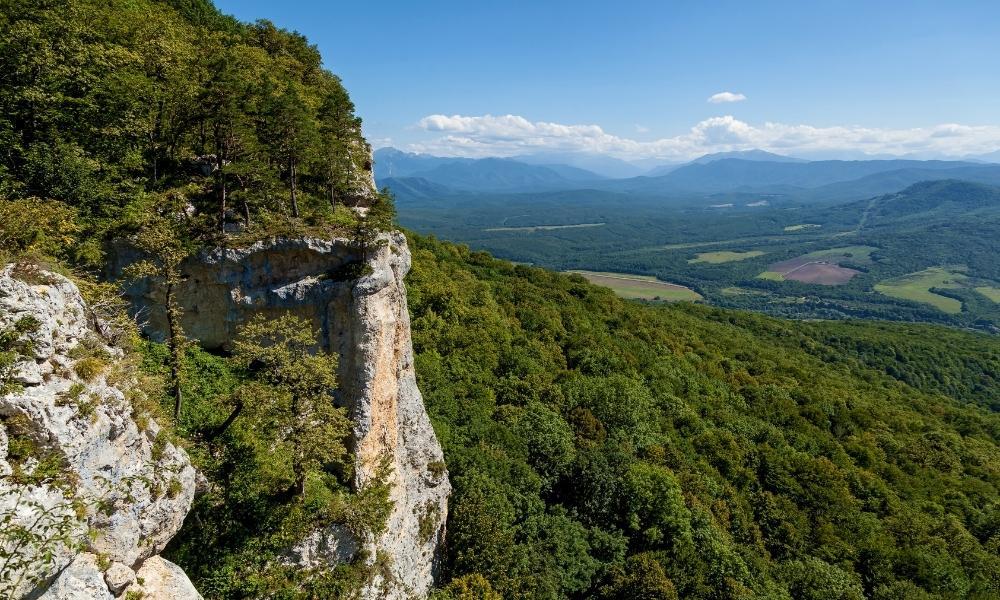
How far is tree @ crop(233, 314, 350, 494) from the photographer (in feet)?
55.7

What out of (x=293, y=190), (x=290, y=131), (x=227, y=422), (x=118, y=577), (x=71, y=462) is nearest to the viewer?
(x=71, y=462)

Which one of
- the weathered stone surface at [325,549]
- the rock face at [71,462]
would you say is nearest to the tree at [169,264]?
the rock face at [71,462]

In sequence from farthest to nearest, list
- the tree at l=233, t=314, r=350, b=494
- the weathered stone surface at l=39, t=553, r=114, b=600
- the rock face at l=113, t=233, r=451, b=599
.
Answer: the rock face at l=113, t=233, r=451, b=599 < the tree at l=233, t=314, r=350, b=494 < the weathered stone surface at l=39, t=553, r=114, b=600

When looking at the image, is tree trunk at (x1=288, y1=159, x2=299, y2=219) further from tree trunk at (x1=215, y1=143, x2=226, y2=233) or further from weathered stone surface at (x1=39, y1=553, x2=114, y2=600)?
weathered stone surface at (x1=39, y1=553, x2=114, y2=600)

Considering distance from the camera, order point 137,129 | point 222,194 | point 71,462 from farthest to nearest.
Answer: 1. point 137,129
2. point 222,194
3. point 71,462

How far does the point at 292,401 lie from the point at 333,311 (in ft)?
14.0

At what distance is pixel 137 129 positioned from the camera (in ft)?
67.5

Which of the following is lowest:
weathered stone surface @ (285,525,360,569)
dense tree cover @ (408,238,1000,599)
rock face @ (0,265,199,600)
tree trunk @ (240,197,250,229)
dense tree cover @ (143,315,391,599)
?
dense tree cover @ (408,238,1000,599)

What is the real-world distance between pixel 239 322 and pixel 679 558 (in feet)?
94.4

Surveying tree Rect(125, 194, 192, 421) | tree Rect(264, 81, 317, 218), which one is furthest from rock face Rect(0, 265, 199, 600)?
tree Rect(264, 81, 317, 218)

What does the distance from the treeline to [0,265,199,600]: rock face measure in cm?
632

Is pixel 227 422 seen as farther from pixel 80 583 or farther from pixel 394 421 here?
pixel 80 583

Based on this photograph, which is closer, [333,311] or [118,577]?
[118,577]

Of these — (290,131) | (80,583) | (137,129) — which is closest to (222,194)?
(137,129)
